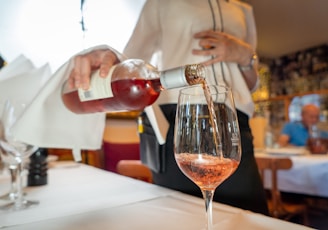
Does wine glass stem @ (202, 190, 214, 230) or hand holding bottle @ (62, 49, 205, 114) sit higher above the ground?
hand holding bottle @ (62, 49, 205, 114)

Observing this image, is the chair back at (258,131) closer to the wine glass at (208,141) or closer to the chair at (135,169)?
the chair at (135,169)

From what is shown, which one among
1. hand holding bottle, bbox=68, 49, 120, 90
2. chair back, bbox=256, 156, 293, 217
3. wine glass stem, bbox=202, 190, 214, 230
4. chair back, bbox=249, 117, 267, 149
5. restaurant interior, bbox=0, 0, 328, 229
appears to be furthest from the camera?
chair back, bbox=249, 117, 267, 149

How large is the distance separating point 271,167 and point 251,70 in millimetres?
866

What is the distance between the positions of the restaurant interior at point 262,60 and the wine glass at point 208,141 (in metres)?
0.24

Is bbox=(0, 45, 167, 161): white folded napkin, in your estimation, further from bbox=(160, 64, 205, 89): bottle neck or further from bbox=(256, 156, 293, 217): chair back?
bbox=(256, 156, 293, 217): chair back

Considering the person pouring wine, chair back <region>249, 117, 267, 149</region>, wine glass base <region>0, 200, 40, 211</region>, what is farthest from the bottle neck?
chair back <region>249, 117, 267, 149</region>

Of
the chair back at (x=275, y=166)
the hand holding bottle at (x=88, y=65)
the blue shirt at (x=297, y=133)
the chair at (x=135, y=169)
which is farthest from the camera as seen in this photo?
the blue shirt at (x=297, y=133)

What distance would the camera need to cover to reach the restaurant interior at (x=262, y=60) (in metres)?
0.56

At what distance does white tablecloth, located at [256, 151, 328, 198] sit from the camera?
1590 millimetres

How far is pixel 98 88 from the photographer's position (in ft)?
1.44

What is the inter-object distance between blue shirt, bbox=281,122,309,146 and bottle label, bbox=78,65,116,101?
2559mm

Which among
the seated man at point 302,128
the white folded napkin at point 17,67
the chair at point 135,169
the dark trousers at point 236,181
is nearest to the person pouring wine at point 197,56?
the dark trousers at point 236,181

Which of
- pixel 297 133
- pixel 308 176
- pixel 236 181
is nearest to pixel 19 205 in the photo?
pixel 236 181

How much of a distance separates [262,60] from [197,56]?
Answer: 4.08m
